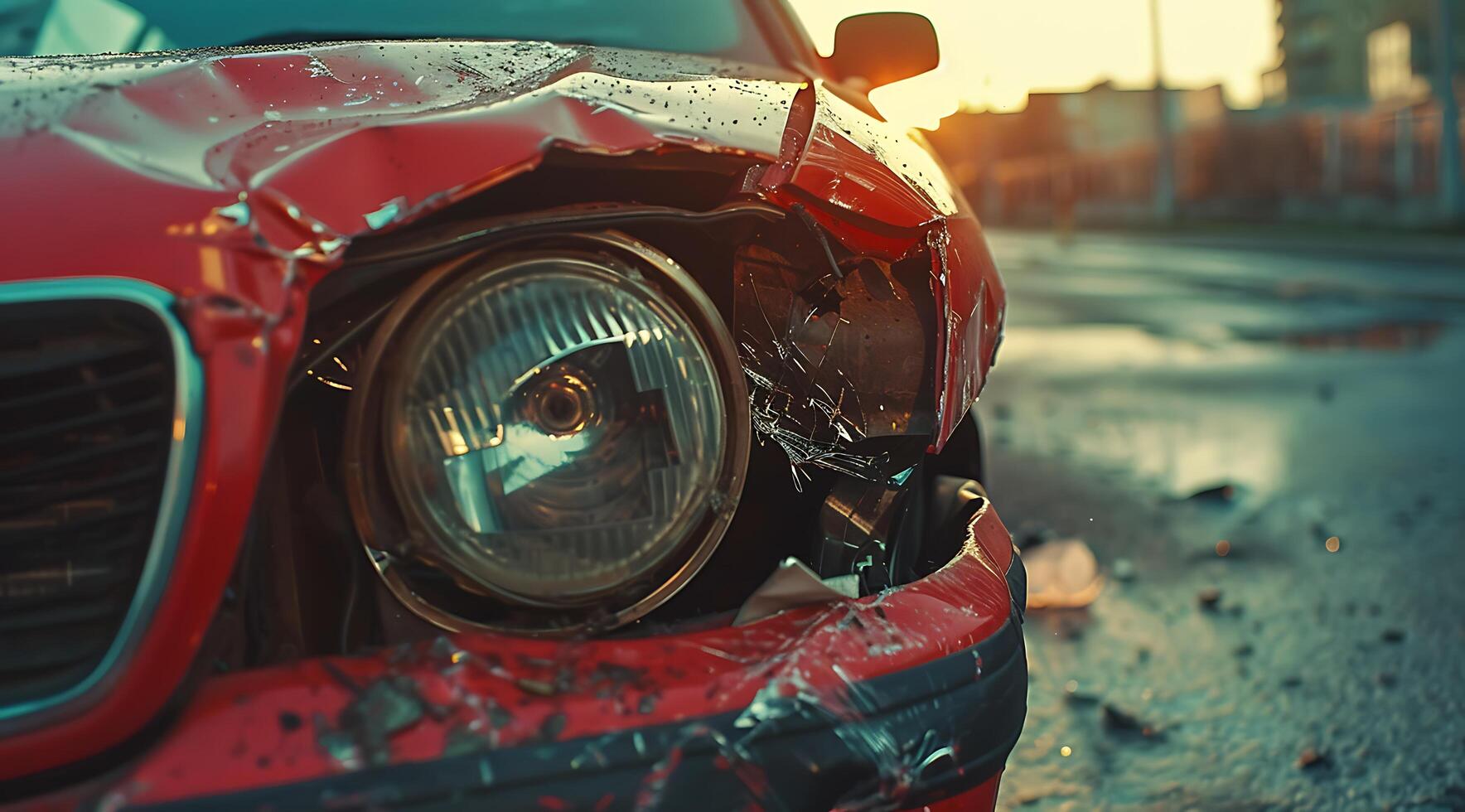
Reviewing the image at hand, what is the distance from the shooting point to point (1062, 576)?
352cm

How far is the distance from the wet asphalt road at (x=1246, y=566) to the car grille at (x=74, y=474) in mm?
1567

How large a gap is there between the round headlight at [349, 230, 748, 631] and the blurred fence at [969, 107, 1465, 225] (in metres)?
25.6

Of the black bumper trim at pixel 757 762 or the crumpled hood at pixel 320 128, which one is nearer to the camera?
the black bumper trim at pixel 757 762

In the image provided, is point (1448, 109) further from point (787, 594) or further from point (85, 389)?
point (85, 389)

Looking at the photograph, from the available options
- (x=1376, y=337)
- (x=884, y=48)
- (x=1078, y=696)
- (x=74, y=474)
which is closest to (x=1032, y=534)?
(x=1078, y=696)

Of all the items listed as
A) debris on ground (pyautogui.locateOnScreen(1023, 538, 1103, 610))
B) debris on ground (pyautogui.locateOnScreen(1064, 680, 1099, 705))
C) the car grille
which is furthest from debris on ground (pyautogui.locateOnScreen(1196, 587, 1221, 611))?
the car grille

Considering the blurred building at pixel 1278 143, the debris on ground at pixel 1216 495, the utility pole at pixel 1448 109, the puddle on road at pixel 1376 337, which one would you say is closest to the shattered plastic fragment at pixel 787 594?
the blurred building at pixel 1278 143

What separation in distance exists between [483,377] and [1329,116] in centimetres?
3502

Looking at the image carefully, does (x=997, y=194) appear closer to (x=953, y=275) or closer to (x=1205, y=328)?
(x=1205, y=328)

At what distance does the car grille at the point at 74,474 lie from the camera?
3.81 ft

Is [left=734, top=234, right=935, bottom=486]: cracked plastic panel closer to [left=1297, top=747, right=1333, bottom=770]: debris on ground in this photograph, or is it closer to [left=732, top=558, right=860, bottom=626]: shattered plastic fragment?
[left=732, top=558, right=860, bottom=626]: shattered plastic fragment

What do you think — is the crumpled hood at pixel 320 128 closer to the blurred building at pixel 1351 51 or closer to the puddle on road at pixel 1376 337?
the puddle on road at pixel 1376 337

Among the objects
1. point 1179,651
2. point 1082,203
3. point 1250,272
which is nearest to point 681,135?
point 1179,651

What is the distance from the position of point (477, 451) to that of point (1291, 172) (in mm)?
36622
